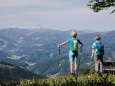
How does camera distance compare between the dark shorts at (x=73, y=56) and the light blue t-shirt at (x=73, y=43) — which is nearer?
the light blue t-shirt at (x=73, y=43)

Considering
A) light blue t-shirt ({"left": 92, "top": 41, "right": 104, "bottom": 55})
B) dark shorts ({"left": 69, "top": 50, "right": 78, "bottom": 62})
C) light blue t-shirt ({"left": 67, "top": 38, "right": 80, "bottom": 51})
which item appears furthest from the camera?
light blue t-shirt ({"left": 92, "top": 41, "right": 104, "bottom": 55})

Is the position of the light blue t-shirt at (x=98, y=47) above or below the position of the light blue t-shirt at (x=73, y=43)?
below

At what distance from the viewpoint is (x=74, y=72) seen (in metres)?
16.4

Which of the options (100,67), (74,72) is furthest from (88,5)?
(74,72)

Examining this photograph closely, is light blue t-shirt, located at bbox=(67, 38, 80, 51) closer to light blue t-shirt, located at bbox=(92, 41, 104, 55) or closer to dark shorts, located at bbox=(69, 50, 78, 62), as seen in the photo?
dark shorts, located at bbox=(69, 50, 78, 62)

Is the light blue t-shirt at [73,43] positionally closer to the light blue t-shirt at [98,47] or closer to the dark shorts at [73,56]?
the dark shorts at [73,56]

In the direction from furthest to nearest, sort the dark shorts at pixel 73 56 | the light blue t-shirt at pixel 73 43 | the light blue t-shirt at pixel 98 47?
the light blue t-shirt at pixel 98 47, the dark shorts at pixel 73 56, the light blue t-shirt at pixel 73 43

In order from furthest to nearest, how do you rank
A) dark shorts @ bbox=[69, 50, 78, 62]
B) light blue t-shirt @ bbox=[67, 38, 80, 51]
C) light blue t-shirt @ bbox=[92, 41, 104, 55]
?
light blue t-shirt @ bbox=[92, 41, 104, 55]
dark shorts @ bbox=[69, 50, 78, 62]
light blue t-shirt @ bbox=[67, 38, 80, 51]

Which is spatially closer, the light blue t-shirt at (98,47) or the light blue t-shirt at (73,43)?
the light blue t-shirt at (73,43)

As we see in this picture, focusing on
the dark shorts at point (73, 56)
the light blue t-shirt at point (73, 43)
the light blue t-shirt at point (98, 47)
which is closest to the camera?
the light blue t-shirt at point (73, 43)

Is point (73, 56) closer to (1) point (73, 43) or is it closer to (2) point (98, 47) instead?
(1) point (73, 43)

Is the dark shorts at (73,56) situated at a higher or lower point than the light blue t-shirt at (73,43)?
lower

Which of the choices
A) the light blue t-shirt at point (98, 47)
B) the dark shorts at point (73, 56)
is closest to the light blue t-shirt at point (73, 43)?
the dark shorts at point (73, 56)

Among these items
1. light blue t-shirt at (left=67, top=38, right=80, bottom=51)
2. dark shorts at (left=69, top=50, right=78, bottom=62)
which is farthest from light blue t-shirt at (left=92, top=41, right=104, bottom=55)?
light blue t-shirt at (left=67, top=38, right=80, bottom=51)
